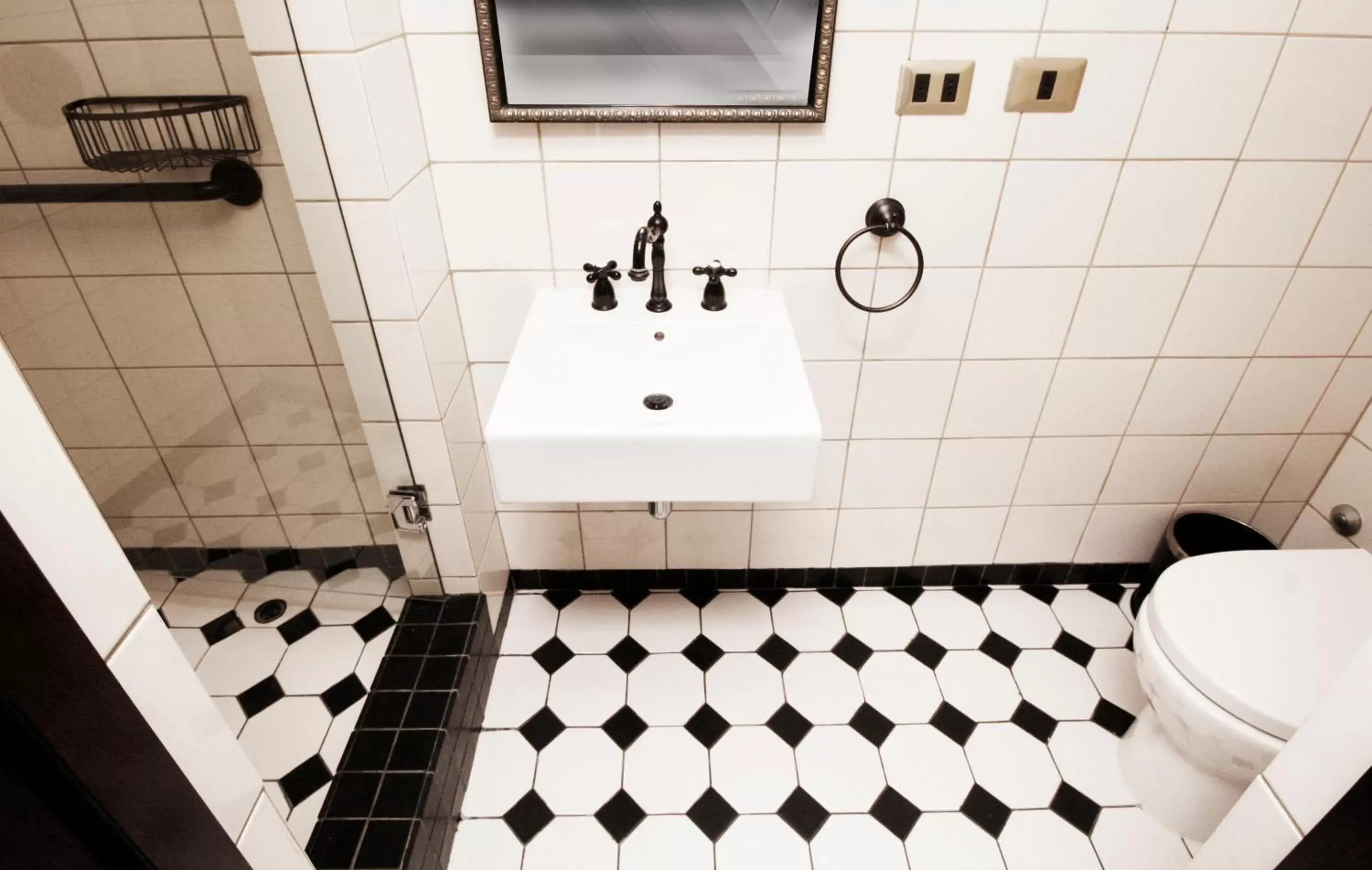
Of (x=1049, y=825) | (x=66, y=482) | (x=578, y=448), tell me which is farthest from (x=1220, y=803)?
(x=66, y=482)

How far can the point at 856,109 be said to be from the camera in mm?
1305

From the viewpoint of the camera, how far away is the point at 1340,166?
138cm

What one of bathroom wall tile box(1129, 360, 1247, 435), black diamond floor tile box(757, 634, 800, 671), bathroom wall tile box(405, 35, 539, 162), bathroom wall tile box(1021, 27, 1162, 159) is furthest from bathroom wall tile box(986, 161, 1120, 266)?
black diamond floor tile box(757, 634, 800, 671)

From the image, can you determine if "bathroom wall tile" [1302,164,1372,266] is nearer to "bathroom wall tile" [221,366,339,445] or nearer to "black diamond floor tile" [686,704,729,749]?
"black diamond floor tile" [686,704,729,749]

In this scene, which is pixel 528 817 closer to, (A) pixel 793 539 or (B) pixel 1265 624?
(A) pixel 793 539

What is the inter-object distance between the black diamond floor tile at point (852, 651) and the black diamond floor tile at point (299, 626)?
1290 millimetres

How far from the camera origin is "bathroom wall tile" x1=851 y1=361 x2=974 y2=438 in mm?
1609

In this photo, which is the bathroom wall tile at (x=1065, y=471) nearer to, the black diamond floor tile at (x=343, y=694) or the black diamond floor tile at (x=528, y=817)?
the black diamond floor tile at (x=528, y=817)

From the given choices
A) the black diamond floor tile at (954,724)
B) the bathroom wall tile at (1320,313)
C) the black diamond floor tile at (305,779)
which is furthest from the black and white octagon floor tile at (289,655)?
the bathroom wall tile at (1320,313)

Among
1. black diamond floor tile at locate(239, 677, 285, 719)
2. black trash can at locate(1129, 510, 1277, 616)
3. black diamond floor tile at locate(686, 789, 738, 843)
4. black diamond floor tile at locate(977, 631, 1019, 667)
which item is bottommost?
black diamond floor tile at locate(686, 789, 738, 843)

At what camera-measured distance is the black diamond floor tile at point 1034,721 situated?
1629 mm

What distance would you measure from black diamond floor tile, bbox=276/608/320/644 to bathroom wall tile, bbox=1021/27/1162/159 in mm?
1878

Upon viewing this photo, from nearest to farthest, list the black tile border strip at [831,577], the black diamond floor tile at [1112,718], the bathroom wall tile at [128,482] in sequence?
the bathroom wall tile at [128,482]
the black diamond floor tile at [1112,718]
the black tile border strip at [831,577]

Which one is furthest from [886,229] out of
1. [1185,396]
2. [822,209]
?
[1185,396]
